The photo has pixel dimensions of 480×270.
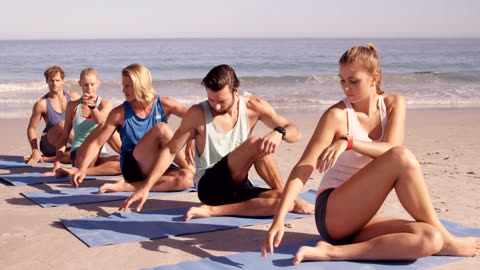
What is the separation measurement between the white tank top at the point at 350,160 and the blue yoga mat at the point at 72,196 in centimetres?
230

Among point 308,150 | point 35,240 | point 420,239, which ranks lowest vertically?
point 35,240

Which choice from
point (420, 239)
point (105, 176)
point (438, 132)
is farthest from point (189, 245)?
point (438, 132)

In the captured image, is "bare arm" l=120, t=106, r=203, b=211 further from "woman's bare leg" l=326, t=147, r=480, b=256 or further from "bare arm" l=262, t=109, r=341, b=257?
"woman's bare leg" l=326, t=147, r=480, b=256

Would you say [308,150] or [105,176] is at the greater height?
[308,150]

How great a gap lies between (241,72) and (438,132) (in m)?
18.9

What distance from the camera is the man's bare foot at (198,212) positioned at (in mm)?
5012

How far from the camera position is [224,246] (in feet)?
14.5

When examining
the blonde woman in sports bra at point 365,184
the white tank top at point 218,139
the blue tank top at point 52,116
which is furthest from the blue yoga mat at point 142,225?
the blue tank top at point 52,116

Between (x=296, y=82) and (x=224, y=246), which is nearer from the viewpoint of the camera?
(x=224, y=246)

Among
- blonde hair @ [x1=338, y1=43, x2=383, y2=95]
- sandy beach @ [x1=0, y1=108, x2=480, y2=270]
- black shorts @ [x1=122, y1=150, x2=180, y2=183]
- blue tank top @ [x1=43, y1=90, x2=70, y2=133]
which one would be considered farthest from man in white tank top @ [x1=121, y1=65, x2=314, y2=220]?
blue tank top @ [x1=43, y1=90, x2=70, y2=133]

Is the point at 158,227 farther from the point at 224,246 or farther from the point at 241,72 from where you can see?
the point at 241,72

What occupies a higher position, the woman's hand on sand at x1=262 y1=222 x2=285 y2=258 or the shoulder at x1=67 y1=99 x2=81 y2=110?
the shoulder at x1=67 y1=99 x2=81 y2=110

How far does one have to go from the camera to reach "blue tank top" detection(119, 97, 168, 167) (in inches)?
235

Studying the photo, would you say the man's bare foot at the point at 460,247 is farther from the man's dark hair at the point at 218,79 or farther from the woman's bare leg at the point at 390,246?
the man's dark hair at the point at 218,79
